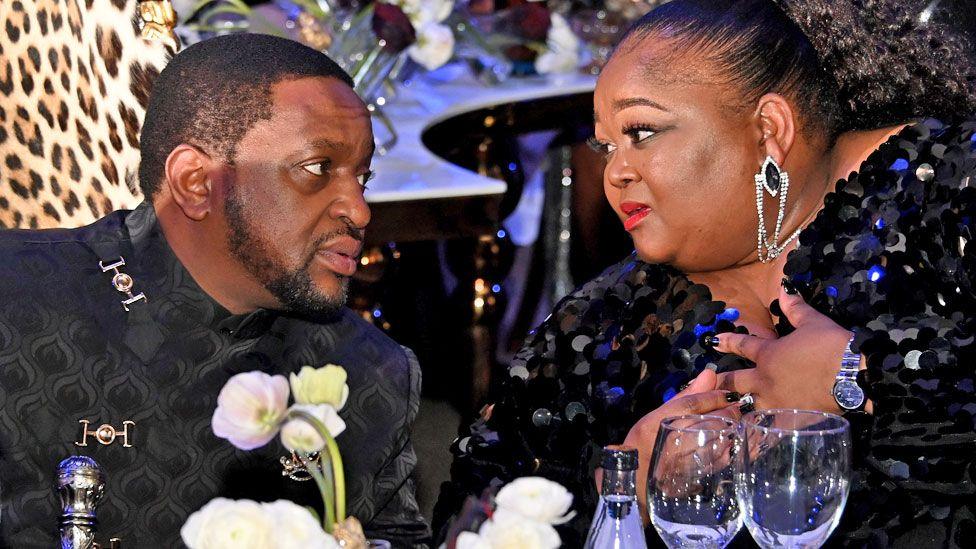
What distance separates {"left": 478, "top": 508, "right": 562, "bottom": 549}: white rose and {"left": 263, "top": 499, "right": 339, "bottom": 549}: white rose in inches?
5.6

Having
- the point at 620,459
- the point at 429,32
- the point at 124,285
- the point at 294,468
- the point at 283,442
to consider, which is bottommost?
the point at 429,32

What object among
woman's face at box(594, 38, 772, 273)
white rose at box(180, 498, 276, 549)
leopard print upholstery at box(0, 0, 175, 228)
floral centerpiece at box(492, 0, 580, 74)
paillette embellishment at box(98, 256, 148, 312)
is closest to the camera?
white rose at box(180, 498, 276, 549)

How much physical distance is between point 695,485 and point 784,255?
0.79 metres

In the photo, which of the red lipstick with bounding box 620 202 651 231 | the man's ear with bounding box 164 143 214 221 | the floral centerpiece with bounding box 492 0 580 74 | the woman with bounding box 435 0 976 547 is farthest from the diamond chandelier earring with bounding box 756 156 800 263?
the floral centerpiece with bounding box 492 0 580 74

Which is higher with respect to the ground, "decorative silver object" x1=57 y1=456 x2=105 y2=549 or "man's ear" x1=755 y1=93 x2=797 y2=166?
"man's ear" x1=755 y1=93 x2=797 y2=166

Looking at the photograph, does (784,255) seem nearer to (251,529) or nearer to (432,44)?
(251,529)

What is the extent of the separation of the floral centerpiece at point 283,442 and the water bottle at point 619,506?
32 cm

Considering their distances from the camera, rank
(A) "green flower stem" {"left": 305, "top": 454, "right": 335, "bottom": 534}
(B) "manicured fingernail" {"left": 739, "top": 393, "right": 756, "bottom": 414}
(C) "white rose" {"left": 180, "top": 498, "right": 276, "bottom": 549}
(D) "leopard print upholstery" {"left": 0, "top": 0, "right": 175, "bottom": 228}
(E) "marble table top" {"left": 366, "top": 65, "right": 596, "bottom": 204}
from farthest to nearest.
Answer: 1. (E) "marble table top" {"left": 366, "top": 65, "right": 596, "bottom": 204}
2. (D) "leopard print upholstery" {"left": 0, "top": 0, "right": 175, "bottom": 228}
3. (B) "manicured fingernail" {"left": 739, "top": 393, "right": 756, "bottom": 414}
4. (A) "green flower stem" {"left": 305, "top": 454, "right": 335, "bottom": 534}
5. (C) "white rose" {"left": 180, "top": 498, "right": 276, "bottom": 549}

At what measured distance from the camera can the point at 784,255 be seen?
7.07 ft

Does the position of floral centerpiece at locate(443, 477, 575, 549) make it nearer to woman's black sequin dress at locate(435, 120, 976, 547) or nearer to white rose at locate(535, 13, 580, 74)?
woman's black sequin dress at locate(435, 120, 976, 547)

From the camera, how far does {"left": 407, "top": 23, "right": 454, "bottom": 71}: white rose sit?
434 centimetres

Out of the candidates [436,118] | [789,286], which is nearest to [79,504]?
[789,286]

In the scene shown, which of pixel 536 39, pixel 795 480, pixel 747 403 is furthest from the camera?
pixel 536 39

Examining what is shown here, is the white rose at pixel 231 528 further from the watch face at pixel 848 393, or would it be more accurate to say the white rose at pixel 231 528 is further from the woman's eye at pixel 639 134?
the woman's eye at pixel 639 134
